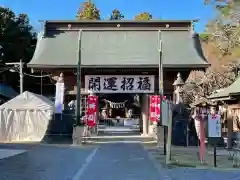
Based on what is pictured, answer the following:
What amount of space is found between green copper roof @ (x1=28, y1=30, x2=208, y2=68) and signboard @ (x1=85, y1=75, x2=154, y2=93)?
39.7 inches

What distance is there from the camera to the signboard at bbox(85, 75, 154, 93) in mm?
24672

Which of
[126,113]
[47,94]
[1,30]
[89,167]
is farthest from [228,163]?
[126,113]

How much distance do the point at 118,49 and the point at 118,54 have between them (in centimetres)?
63

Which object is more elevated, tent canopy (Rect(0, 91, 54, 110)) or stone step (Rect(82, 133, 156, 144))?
tent canopy (Rect(0, 91, 54, 110))

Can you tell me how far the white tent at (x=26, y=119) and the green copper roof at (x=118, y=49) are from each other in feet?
11.0

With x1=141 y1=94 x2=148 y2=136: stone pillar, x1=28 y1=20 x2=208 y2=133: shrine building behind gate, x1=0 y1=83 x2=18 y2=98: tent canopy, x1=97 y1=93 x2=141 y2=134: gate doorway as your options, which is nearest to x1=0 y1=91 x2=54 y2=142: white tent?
x1=28 y1=20 x2=208 y2=133: shrine building behind gate

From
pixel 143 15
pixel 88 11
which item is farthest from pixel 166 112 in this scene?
pixel 88 11

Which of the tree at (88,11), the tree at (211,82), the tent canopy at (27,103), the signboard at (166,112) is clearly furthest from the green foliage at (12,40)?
the signboard at (166,112)

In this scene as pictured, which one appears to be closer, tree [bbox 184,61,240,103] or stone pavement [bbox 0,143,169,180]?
stone pavement [bbox 0,143,169,180]

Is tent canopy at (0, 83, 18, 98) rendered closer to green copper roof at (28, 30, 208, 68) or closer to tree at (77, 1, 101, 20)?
green copper roof at (28, 30, 208, 68)

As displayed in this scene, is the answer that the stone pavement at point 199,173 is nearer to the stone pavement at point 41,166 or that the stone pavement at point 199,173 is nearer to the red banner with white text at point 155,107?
the stone pavement at point 41,166

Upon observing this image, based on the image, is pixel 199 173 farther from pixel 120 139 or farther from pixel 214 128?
pixel 120 139

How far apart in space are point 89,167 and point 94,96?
37.9 ft

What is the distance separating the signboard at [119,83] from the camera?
80.9 ft
